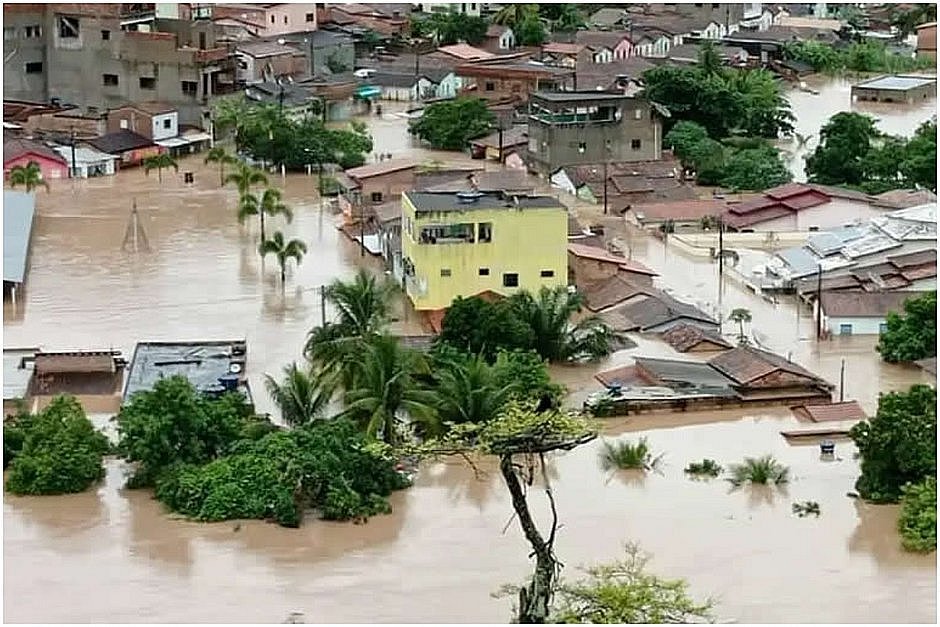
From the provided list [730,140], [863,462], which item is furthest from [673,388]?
[730,140]

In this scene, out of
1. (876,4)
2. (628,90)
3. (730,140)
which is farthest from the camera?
(876,4)

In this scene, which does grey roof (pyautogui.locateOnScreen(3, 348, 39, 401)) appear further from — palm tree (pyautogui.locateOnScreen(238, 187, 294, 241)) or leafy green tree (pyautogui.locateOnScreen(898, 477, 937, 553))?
leafy green tree (pyautogui.locateOnScreen(898, 477, 937, 553))

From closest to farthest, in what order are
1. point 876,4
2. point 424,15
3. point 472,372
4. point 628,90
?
1. point 472,372
2. point 628,90
3. point 424,15
4. point 876,4

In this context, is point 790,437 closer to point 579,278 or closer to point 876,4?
point 579,278

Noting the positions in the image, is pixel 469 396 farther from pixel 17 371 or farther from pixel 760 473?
pixel 17 371

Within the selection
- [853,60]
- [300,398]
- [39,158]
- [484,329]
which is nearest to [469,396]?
[300,398]

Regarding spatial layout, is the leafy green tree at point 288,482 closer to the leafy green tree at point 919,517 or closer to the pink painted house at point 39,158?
the leafy green tree at point 919,517

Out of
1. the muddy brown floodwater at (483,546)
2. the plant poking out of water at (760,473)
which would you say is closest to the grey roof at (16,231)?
the muddy brown floodwater at (483,546)

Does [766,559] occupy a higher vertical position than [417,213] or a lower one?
lower
